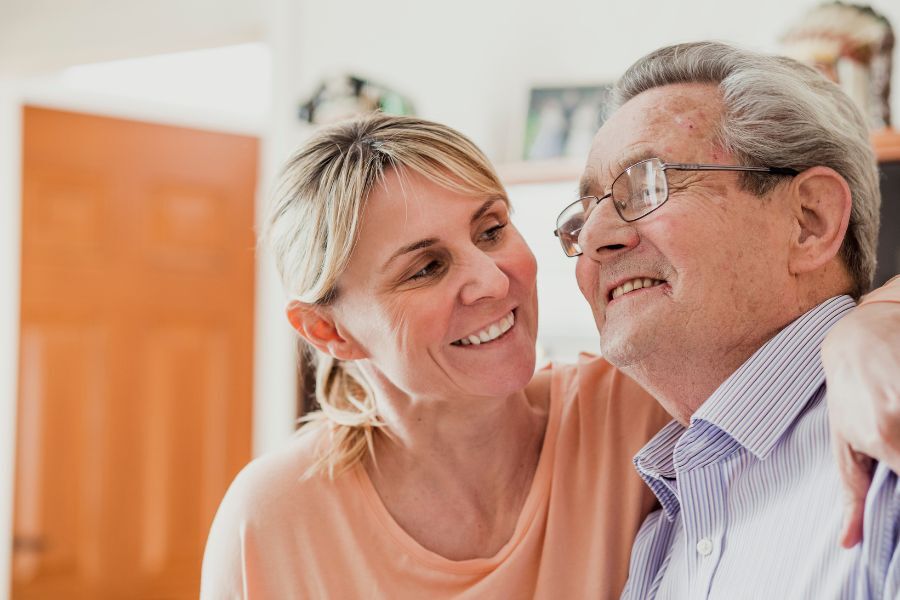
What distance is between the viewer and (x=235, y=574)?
153cm

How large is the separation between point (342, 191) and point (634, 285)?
1.60ft

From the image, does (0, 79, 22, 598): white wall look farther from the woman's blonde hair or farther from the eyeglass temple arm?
the eyeglass temple arm

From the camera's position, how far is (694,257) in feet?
4.10

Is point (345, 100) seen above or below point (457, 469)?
above

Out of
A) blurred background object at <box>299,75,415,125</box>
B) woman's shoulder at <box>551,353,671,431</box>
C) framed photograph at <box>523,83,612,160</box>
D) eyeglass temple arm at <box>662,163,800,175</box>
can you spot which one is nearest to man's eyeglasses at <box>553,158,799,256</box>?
eyeglass temple arm at <box>662,163,800,175</box>

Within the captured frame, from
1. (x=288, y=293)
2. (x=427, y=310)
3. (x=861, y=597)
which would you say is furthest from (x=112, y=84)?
(x=861, y=597)

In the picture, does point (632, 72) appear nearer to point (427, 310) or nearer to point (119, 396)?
point (427, 310)

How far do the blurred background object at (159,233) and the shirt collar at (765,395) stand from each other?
1.66m

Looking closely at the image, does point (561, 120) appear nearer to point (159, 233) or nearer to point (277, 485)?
point (277, 485)

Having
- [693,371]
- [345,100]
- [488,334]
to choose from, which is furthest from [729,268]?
[345,100]

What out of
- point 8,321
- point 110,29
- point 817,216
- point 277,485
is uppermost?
point 110,29

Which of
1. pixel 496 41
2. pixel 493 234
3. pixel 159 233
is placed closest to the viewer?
pixel 493 234

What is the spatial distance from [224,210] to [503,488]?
2.66m

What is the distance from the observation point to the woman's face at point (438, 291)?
4.73 feet
